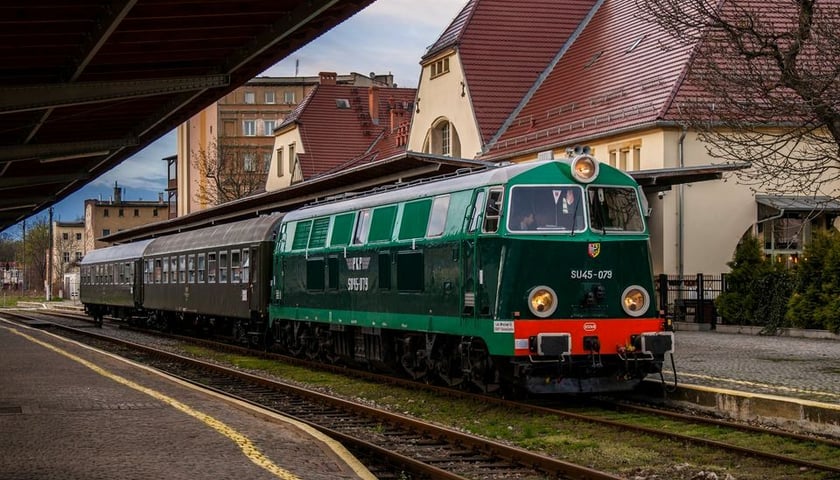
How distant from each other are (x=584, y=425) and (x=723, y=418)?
2075 mm

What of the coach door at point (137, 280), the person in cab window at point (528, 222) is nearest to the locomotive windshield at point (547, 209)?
the person in cab window at point (528, 222)

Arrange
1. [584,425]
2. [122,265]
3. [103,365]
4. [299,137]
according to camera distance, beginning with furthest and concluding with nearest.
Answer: [299,137]
[122,265]
[103,365]
[584,425]

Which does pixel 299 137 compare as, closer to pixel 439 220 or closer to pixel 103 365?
pixel 103 365

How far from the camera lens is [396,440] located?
42.4 feet

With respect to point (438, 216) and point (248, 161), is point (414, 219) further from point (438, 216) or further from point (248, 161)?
point (248, 161)

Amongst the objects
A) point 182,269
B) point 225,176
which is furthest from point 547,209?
A: point 225,176

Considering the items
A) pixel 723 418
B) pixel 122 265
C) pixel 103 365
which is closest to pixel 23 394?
pixel 103 365

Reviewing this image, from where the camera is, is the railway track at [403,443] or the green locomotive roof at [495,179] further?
the green locomotive roof at [495,179]

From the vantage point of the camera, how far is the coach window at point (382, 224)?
18.4 m

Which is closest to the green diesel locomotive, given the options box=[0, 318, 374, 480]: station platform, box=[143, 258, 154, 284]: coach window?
box=[0, 318, 374, 480]: station platform

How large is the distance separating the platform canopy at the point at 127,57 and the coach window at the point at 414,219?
3060mm

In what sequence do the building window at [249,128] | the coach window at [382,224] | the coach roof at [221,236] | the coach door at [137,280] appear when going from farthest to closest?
the building window at [249,128], the coach door at [137,280], the coach roof at [221,236], the coach window at [382,224]

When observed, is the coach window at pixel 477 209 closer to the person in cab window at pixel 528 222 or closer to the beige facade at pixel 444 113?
the person in cab window at pixel 528 222

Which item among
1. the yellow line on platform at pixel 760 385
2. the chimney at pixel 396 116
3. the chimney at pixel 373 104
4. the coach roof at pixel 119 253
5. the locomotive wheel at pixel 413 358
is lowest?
the yellow line on platform at pixel 760 385
